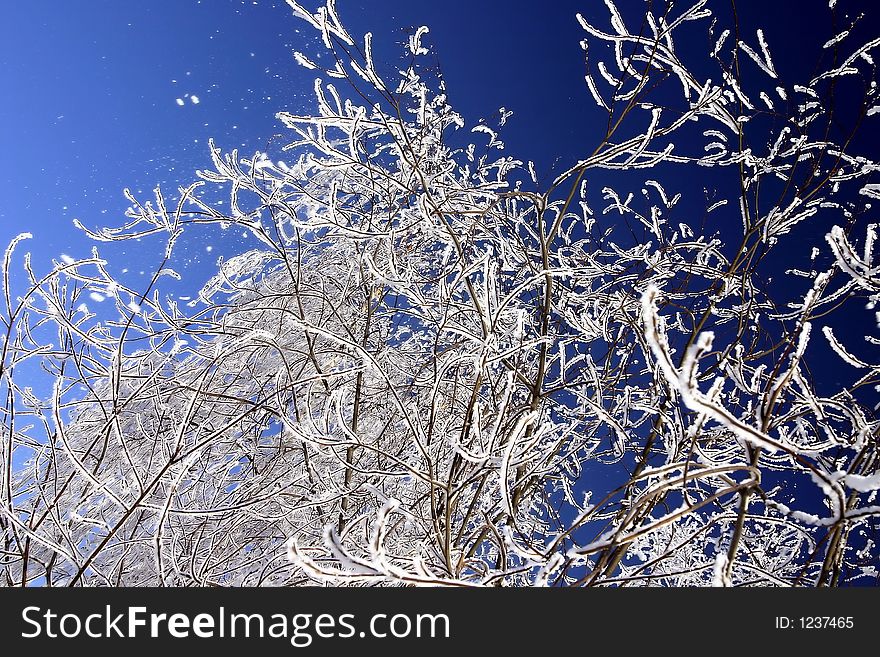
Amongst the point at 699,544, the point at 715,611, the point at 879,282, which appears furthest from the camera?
the point at 699,544

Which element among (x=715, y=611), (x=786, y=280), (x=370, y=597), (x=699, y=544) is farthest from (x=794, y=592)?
(x=786, y=280)

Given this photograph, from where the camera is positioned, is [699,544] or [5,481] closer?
[5,481]

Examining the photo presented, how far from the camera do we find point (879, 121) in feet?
8.86

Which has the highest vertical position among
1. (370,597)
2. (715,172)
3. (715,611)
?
(715,172)

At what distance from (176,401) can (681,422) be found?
2.45 m

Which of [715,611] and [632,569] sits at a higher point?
[632,569]

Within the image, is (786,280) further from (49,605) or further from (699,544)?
(49,605)

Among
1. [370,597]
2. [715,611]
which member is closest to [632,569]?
[715,611]

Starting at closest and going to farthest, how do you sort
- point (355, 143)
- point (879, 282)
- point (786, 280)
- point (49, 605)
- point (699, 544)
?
point (879, 282), point (49, 605), point (355, 143), point (699, 544), point (786, 280)

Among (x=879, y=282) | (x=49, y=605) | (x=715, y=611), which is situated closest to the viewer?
(x=715, y=611)

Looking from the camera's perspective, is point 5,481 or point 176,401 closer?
point 5,481

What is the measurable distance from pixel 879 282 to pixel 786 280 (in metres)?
2.44

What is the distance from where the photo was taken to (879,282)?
1.54 metres

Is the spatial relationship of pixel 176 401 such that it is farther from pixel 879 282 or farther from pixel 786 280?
pixel 786 280
